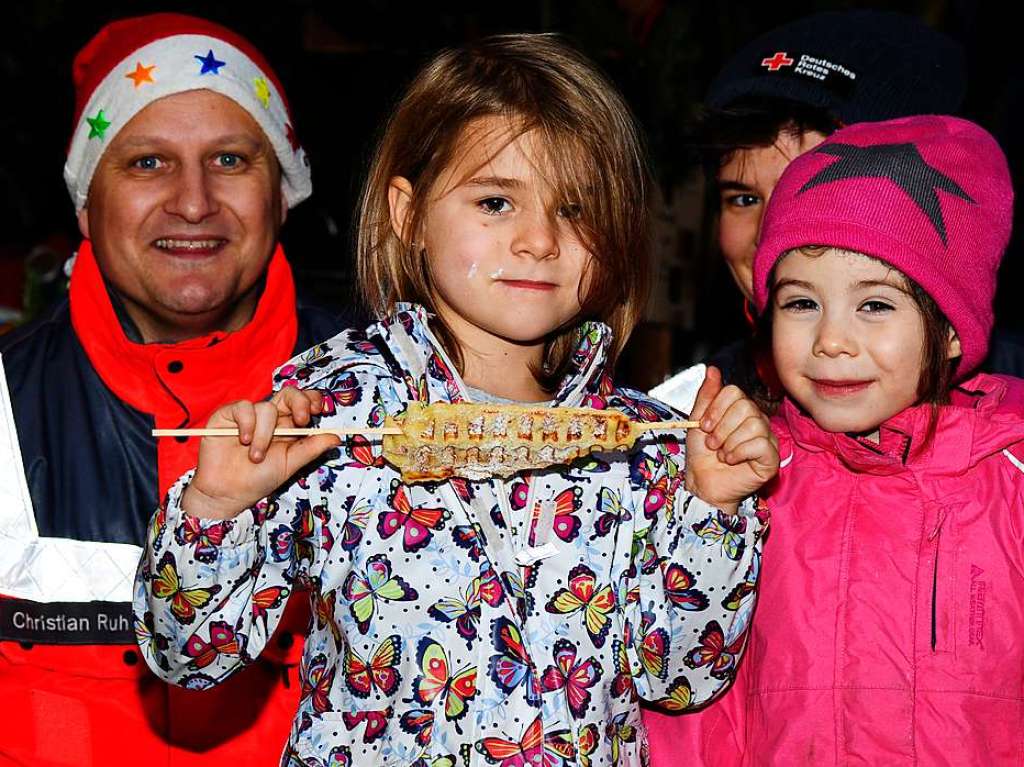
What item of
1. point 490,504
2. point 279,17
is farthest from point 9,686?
point 279,17

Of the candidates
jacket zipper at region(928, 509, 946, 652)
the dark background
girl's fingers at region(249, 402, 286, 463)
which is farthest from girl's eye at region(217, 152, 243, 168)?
jacket zipper at region(928, 509, 946, 652)

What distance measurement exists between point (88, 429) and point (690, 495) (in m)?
1.78

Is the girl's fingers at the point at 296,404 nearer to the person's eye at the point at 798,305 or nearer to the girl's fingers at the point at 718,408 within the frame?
the girl's fingers at the point at 718,408

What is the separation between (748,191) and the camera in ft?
11.8

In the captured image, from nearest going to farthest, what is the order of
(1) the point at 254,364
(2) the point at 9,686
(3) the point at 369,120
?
(2) the point at 9,686 → (1) the point at 254,364 → (3) the point at 369,120

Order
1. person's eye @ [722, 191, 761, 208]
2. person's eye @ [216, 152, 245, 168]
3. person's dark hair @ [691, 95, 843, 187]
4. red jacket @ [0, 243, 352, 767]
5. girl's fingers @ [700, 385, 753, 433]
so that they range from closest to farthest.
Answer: girl's fingers @ [700, 385, 753, 433] < red jacket @ [0, 243, 352, 767] < person's dark hair @ [691, 95, 843, 187] < person's eye @ [722, 191, 761, 208] < person's eye @ [216, 152, 245, 168]

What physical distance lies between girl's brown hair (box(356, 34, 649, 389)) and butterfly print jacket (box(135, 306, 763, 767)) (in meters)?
0.25

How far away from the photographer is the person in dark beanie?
11.5ft

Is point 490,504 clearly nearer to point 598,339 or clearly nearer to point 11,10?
point 598,339

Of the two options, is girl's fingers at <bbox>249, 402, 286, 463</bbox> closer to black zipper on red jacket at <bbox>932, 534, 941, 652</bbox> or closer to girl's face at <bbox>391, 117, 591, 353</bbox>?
girl's face at <bbox>391, 117, 591, 353</bbox>

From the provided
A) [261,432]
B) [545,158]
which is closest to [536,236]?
[545,158]

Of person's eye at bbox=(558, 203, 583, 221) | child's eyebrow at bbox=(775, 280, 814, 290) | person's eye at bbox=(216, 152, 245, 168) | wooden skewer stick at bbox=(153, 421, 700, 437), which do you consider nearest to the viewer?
wooden skewer stick at bbox=(153, 421, 700, 437)

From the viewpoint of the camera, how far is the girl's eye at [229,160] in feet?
12.3

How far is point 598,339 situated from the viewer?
112 inches
